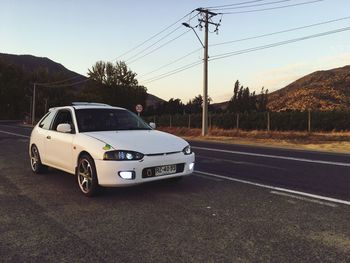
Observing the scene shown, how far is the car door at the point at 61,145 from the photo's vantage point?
7.48 metres

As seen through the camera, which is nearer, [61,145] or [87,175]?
[87,175]

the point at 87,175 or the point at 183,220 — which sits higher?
the point at 87,175

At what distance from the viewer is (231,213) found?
562 cm

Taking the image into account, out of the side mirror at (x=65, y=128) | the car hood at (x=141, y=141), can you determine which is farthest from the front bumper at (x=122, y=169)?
the side mirror at (x=65, y=128)

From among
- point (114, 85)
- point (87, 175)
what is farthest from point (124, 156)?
point (114, 85)

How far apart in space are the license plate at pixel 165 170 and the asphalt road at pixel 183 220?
15.4 inches

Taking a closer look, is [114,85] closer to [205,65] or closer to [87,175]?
[205,65]

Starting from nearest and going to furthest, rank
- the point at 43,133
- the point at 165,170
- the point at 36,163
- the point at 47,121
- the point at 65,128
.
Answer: the point at 165,170, the point at 65,128, the point at 43,133, the point at 47,121, the point at 36,163

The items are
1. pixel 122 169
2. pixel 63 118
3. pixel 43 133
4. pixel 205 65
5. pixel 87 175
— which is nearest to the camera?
pixel 122 169

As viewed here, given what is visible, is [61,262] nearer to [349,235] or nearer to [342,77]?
[349,235]

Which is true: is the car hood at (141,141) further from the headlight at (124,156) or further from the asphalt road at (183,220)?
the asphalt road at (183,220)

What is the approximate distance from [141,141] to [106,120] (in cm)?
139

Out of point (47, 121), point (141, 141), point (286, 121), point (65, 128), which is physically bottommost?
point (141, 141)

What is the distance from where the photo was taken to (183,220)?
17.4 feet
